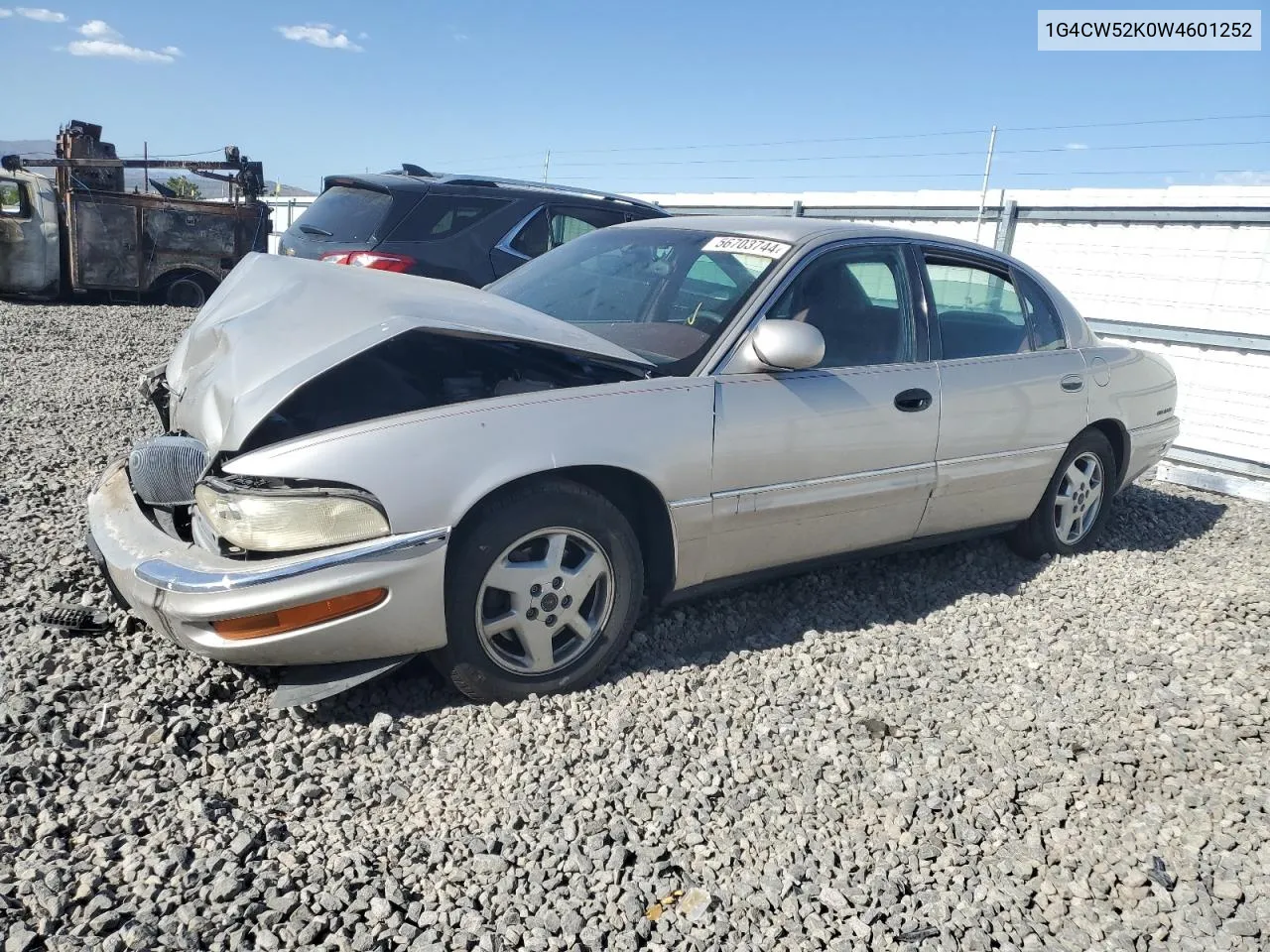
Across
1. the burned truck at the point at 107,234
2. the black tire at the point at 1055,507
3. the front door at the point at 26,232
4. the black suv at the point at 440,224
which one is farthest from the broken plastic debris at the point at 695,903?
the front door at the point at 26,232

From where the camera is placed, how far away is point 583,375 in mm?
3414

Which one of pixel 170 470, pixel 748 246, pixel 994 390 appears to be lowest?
pixel 170 470

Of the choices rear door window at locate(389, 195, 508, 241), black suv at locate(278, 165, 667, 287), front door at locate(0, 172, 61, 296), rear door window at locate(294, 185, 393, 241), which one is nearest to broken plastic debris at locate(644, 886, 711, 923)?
black suv at locate(278, 165, 667, 287)

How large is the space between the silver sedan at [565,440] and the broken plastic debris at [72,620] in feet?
1.28

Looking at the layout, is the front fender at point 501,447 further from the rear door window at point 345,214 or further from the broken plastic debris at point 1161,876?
the rear door window at point 345,214

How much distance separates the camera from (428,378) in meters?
3.65

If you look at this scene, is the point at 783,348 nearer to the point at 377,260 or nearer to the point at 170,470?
the point at 170,470

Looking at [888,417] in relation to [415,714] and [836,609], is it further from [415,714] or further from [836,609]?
[415,714]

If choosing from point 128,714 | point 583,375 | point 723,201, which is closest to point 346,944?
point 128,714

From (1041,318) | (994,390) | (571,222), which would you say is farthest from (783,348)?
(571,222)

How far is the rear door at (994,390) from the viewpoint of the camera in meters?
4.28

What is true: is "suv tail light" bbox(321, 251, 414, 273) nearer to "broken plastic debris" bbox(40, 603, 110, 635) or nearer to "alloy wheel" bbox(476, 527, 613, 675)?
"broken plastic debris" bbox(40, 603, 110, 635)

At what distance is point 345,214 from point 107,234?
7.78 meters

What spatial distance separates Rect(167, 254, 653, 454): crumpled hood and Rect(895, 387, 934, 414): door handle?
1154 mm
